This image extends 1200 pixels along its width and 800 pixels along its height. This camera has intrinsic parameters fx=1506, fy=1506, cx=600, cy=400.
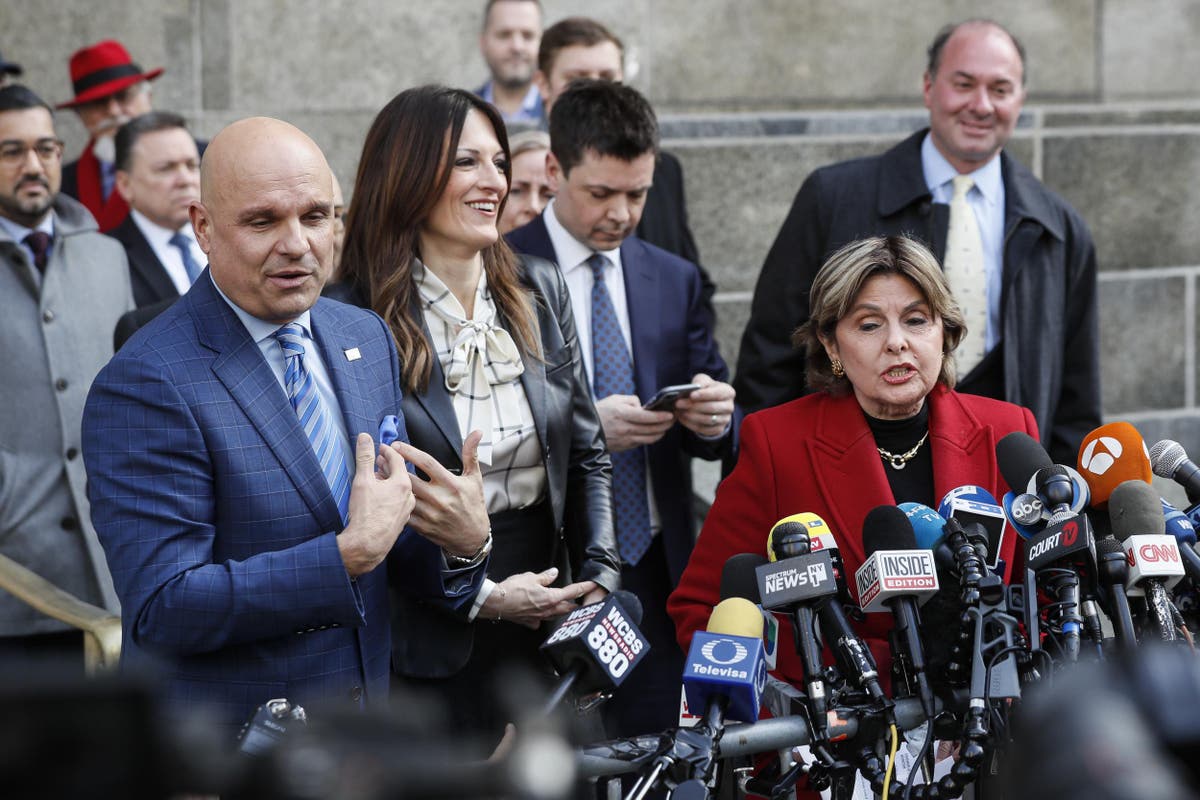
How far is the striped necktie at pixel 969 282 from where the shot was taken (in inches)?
185

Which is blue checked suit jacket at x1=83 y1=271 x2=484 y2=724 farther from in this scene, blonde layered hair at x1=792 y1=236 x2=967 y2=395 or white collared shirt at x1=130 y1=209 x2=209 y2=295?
white collared shirt at x1=130 y1=209 x2=209 y2=295

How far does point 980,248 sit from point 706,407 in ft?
3.90

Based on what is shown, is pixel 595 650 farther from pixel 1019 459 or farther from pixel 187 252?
pixel 187 252

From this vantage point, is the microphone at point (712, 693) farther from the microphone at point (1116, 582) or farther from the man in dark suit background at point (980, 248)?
the man in dark suit background at point (980, 248)

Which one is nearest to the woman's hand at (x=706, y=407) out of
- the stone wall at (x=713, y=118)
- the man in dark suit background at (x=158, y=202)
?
the man in dark suit background at (x=158, y=202)

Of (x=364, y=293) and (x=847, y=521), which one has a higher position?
(x=364, y=293)

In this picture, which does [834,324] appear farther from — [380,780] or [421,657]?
[380,780]

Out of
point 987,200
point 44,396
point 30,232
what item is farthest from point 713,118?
point 44,396

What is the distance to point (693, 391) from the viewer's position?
4.16 metres

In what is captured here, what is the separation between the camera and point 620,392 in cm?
441

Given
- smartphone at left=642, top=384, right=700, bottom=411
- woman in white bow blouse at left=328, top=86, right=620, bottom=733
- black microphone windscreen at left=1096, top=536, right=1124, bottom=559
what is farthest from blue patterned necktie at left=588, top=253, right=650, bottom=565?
black microphone windscreen at left=1096, top=536, right=1124, bottom=559

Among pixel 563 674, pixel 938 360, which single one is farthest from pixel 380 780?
pixel 938 360

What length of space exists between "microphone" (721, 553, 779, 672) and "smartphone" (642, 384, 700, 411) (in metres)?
1.36

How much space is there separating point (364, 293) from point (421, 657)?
0.86 m
